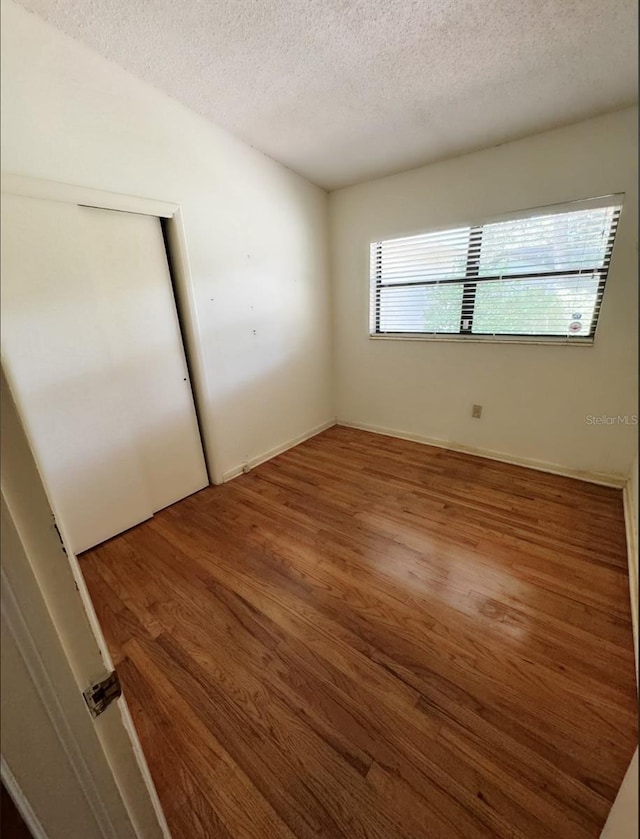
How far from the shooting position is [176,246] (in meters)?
2.13

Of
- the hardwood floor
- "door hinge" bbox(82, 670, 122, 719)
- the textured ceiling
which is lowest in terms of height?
the hardwood floor

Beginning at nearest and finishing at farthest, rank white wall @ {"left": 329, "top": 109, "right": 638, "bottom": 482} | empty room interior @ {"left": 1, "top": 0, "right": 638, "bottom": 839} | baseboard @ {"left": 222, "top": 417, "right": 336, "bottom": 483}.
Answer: empty room interior @ {"left": 1, "top": 0, "right": 638, "bottom": 839} → white wall @ {"left": 329, "top": 109, "right": 638, "bottom": 482} → baseboard @ {"left": 222, "top": 417, "right": 336, "bottom": 483}

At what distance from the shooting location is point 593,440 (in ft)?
8.08

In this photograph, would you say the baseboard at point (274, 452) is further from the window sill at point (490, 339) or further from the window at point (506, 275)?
the window at point (506, 275)

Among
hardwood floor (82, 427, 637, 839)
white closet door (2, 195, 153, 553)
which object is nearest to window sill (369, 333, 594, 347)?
hardwood floor (82, 427, 637, 839)

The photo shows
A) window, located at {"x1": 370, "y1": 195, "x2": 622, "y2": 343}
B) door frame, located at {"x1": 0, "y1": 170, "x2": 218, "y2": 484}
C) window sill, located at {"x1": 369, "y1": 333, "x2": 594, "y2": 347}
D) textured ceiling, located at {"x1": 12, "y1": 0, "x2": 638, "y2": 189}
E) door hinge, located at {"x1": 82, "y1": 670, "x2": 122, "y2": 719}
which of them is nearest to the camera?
door hinge, located at {"x1": 82, "y1": 670, "x2": 122, "y2": 719}

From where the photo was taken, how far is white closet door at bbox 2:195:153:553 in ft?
5.07

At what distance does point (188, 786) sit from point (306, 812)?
0.37 m

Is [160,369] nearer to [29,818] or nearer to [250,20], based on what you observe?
[250,20]

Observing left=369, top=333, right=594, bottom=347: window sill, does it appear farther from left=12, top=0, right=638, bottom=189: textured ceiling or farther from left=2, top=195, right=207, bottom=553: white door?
left=2, top=195, right=207, bottom=553: white door

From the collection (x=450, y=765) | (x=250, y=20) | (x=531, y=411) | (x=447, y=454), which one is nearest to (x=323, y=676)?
(x=450, y=765)

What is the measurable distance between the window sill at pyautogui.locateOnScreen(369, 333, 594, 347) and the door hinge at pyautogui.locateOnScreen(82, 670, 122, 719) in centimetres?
298

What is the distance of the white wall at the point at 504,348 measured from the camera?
212 cm

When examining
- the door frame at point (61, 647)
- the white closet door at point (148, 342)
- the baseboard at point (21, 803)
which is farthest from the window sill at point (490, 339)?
the baseboard at point (21, 803)
